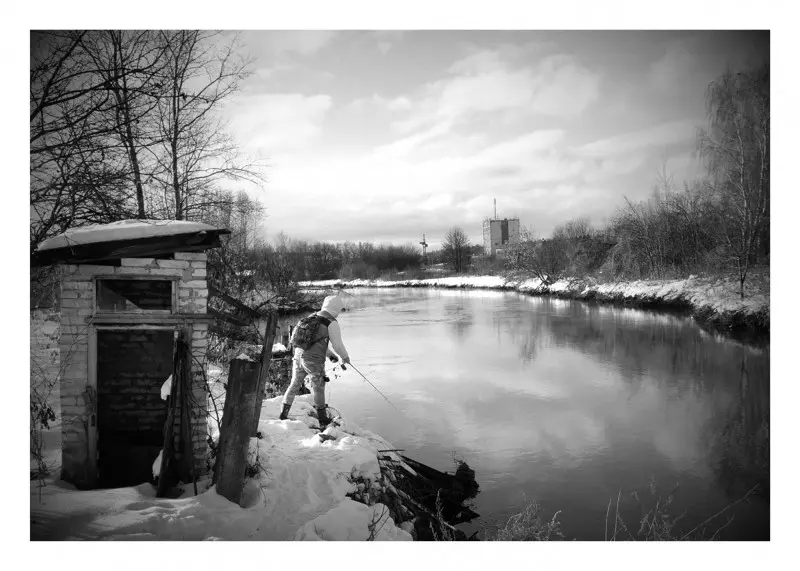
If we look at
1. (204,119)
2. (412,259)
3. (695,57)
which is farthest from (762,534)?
(412,259)

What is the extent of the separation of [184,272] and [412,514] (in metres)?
2.85

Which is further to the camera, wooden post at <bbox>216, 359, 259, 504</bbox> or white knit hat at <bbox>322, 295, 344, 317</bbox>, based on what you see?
white knit hat at <bbox>322, 295, 344, 317</bbox>

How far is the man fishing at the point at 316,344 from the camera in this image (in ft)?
15.3

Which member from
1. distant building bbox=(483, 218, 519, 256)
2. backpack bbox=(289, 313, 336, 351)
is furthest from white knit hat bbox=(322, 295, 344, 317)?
distant building bbox=(483, 218, 519, 256)

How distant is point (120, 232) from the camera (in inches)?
125

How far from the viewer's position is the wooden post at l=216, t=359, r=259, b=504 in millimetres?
3113

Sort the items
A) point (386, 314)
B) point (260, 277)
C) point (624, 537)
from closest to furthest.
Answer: point (624, 537) < point (260, 277) < point (386, 314)

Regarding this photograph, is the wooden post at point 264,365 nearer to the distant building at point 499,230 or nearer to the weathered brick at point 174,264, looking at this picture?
the weathered brick at point 174,264

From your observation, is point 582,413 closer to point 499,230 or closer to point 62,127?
point 62,127

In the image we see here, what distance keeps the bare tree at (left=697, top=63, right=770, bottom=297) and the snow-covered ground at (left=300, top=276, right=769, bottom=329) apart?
0.71 meters

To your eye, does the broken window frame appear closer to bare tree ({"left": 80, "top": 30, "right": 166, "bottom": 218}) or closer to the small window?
the small window

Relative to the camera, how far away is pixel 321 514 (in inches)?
123

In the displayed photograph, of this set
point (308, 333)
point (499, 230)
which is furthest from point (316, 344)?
point (499, 230)

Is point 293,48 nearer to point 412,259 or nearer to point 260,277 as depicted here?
point 260,277
